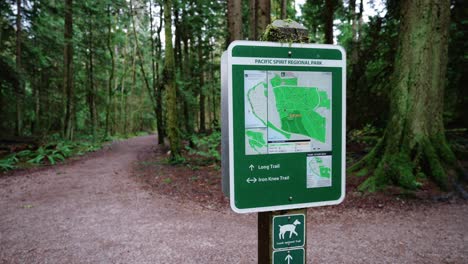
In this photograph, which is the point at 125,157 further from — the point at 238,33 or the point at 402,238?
the point at 402,238

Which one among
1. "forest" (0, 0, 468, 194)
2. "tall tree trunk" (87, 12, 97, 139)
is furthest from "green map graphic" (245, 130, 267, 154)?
"tall tree trunk" (87, 12, 97, 139)

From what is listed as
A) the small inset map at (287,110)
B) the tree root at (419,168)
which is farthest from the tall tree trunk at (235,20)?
the small inset map at (287,110)

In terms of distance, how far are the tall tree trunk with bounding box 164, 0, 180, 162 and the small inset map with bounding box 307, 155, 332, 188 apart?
35.2 ft

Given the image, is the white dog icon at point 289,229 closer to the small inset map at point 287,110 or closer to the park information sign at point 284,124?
the park information sign at point 284,124

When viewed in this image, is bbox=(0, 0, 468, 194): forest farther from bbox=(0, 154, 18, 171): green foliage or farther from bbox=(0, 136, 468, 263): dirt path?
bbox=(0, 136, 468, 263): dirt path

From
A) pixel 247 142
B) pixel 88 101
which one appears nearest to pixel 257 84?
pixel 247 142

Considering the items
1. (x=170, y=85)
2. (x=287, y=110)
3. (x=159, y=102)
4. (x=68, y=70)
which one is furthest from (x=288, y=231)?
(x=68, y=70)

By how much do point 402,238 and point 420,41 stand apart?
178 inches

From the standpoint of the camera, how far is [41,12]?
16047 millimetres

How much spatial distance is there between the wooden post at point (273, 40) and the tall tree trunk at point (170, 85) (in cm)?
1057

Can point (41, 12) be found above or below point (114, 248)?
above

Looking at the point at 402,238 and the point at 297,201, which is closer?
the point at 297,201

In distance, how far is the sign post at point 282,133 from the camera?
170cm

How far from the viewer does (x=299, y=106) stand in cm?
180
